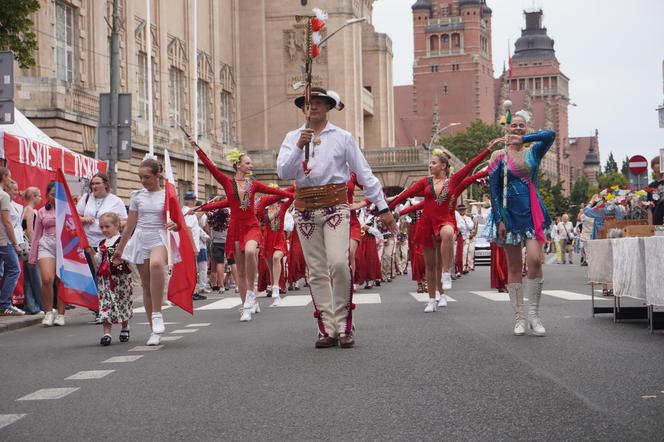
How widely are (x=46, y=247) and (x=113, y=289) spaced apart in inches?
137

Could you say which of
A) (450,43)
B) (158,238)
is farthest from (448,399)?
(450,43)

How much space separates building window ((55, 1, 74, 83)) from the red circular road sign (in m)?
18.4

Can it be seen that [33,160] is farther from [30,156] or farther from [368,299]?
[368,299]

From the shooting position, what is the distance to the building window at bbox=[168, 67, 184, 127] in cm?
5224

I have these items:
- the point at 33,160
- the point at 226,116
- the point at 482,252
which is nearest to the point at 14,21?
the point at 33,160

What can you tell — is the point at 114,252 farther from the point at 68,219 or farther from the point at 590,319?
the point at 590,319

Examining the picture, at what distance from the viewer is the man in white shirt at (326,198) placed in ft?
32.8

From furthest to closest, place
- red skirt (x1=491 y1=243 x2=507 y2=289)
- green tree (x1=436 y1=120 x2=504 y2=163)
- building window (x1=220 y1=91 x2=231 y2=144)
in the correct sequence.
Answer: green tree (x1=436 y1=120 x2=504 y2=163) < building window (x1=220 y1=91 x2=231 y2=144) < red skirt (x1=491 y1=243 x2=507 y2=289)

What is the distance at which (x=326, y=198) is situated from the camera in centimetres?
1005

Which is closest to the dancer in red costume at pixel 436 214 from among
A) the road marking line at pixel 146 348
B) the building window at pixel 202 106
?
the road marking line at pixel 146 348

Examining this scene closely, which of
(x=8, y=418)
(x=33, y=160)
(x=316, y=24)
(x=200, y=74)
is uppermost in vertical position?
(x=200, y=74)

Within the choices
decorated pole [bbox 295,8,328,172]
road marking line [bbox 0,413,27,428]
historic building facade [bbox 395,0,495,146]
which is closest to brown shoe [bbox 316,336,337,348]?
decorated pole [bbox 295,8,328,172]

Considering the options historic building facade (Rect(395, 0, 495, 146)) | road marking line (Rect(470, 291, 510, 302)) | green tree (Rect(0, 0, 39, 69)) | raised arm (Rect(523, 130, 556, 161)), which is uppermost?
historic building facade (Rect(395, 0, 495, 146))

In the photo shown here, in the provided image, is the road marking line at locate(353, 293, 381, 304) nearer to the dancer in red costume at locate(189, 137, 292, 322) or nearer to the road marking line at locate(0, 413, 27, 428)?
the dancer in red costume at locate(189, 137, 292, 322)
